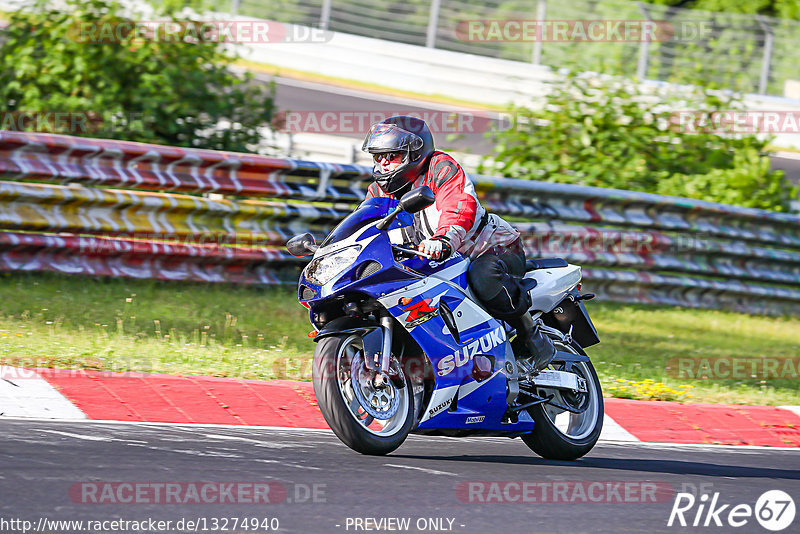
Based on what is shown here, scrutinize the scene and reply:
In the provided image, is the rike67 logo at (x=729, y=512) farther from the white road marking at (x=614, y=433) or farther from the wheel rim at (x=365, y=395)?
the white road marking at (x=614, y=433)

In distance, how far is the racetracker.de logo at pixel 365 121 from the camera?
2047 centimetres

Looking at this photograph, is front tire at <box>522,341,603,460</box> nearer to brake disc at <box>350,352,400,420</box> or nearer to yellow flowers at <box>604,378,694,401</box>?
brake disc at <box>350,352,400,420</box>

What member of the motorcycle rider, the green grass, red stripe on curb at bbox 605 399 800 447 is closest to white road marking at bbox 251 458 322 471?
the motorcycle rider

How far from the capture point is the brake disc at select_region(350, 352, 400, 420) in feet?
18.8

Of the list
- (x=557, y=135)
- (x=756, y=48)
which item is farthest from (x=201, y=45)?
(x=756, y=48)

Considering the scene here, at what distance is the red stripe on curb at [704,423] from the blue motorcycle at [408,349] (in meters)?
1.24

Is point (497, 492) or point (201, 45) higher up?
point (201, 45)

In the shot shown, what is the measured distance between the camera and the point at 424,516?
482 cm

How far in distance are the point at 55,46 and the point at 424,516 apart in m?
7.90

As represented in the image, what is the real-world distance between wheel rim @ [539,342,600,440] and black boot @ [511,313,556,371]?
0.68ft

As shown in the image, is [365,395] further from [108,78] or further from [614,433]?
[108,78]

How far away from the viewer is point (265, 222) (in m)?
10.6

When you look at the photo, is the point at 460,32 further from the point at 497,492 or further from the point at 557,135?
the point at 497,492

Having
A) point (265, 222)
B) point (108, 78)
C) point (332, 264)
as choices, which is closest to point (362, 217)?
point (332, 264)
